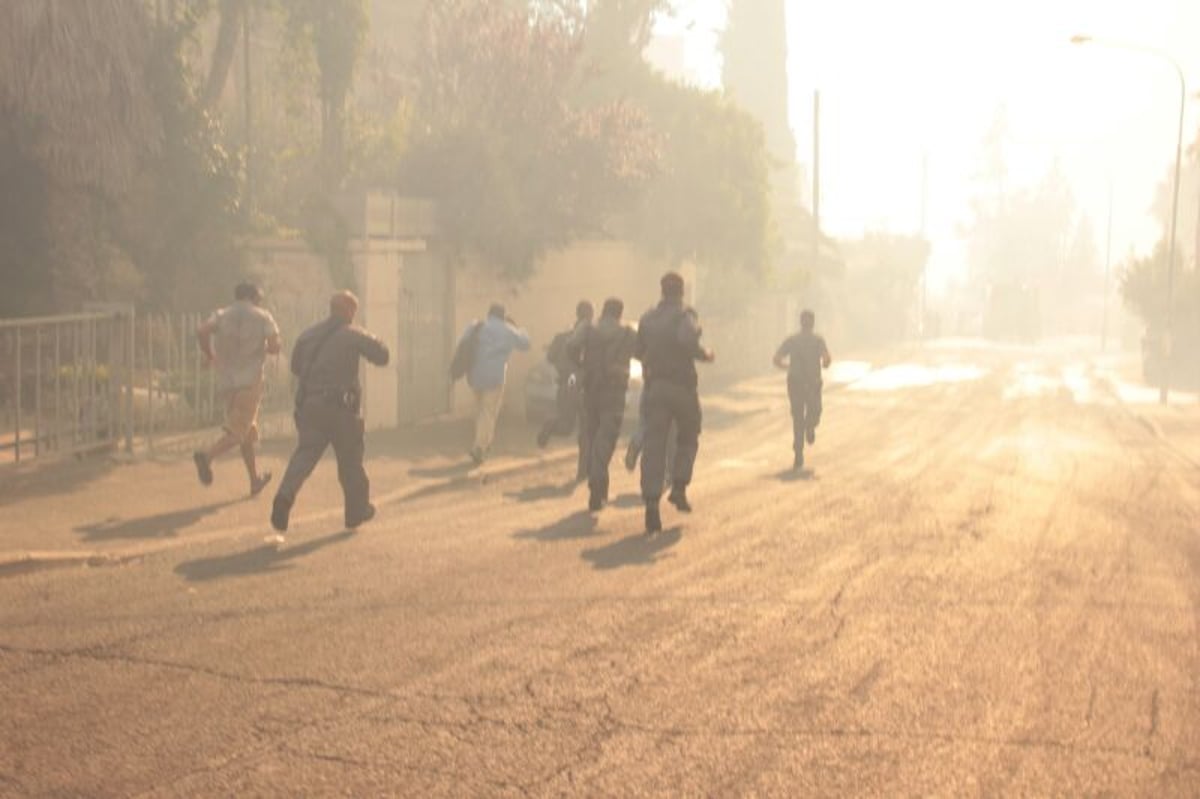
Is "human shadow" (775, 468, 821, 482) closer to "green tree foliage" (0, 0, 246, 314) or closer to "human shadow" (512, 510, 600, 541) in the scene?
"human shadow" (512, 510, 600, 541)

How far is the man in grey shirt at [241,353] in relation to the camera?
13.9 m

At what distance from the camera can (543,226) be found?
2848 cm

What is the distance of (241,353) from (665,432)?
11.8ft

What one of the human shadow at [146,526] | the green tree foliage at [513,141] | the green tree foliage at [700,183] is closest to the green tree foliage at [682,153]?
the green tree foliage at [700,183]

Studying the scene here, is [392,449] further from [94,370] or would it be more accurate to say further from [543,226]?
[543,226]

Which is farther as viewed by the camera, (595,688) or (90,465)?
(90,465)

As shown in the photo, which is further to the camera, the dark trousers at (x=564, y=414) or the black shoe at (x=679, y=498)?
the dark trousers at (x=564, y=414)

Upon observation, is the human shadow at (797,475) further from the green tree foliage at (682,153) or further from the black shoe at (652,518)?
the green tree foliage at (682,153)

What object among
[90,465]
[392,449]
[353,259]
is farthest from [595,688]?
[353,259]

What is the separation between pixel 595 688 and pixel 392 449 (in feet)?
42.9

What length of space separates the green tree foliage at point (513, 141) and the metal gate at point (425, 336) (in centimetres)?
113

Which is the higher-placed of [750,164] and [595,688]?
[750,164]

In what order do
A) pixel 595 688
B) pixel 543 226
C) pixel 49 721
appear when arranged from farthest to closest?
pixel 543 226 → pixel 595 688 → pixel 49 721

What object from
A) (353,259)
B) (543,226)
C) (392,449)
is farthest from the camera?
(543,226)
